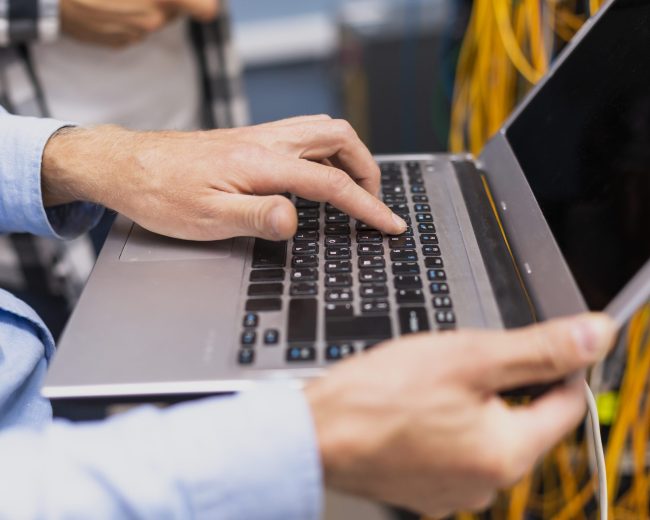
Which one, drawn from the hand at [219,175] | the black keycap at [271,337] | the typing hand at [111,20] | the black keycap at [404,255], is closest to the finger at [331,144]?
the hand at [219,175]

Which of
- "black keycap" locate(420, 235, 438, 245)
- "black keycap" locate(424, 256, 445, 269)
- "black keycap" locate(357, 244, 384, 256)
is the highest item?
"black keycap" locate(424, 256, 445, 269)

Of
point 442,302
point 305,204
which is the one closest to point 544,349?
point 442,302

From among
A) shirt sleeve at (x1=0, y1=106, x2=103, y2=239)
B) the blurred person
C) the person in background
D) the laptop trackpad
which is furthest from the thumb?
the blurred person

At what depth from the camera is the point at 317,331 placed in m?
0.46

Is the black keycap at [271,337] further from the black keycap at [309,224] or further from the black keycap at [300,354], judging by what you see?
the black keycap at [309,224]

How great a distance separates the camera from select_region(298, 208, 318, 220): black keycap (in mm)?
623

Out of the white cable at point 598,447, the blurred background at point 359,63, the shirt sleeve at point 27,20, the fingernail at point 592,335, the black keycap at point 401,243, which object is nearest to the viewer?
the fingernail at point 592,335

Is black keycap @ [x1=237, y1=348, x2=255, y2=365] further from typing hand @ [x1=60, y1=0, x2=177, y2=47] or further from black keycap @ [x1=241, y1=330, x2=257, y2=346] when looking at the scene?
typing hand @ [x1=60, y1=0, x2=177, y2=47]

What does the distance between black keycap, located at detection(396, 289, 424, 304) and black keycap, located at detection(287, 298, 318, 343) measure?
0.22 ft

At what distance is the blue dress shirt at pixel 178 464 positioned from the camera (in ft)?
1.19

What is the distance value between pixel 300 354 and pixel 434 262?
16 centimetres

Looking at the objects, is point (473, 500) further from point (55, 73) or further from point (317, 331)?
point (55, 73)

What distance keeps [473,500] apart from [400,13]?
1674mm

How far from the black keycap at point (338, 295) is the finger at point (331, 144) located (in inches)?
6.2
